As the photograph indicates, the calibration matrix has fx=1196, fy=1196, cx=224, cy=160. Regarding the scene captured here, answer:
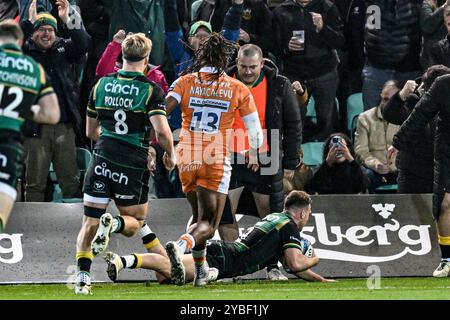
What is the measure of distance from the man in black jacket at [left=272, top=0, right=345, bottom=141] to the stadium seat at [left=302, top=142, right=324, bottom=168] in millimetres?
216

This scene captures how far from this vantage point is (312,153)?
47.2 feet

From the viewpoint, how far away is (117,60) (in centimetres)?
1350

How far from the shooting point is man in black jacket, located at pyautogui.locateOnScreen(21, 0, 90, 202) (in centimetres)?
1330

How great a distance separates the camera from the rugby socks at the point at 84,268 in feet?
34.0

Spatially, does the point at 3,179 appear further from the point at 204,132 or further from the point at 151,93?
the point at 204,132

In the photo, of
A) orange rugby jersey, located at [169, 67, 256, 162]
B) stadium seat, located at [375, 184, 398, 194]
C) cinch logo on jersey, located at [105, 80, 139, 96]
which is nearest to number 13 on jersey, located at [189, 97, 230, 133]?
orange rugby jersey, located at [169, 67, 256, 162]

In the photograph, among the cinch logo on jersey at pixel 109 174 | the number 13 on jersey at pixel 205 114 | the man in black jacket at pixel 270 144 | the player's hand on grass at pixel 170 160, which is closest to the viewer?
the player's hand on grass at pixel 170 160

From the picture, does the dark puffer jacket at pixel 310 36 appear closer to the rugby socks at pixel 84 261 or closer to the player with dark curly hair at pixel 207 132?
the player with dark curly hair at pixel 207 132

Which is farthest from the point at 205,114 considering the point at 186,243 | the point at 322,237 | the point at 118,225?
the point at 322,237

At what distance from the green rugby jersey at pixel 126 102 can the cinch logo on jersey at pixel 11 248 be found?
2647 millimetres

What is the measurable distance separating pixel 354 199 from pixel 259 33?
8.42 ft

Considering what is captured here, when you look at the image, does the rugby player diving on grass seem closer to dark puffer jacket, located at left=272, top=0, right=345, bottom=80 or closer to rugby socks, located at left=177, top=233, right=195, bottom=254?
rugby socks, located at left=177, top=233, right=195, bottom=254

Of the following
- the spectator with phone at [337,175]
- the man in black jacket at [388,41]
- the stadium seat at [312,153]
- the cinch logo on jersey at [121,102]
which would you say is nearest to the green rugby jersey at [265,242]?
the cinch logo on jersey at [121,102]
